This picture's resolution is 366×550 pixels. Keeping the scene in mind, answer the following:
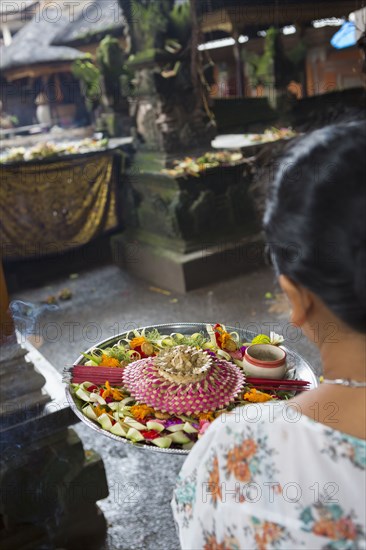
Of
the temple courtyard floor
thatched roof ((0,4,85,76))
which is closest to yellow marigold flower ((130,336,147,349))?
the temple courtyard floor

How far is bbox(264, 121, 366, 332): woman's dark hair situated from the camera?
0.77m

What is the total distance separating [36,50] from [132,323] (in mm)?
10827

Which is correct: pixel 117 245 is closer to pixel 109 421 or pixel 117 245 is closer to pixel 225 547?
pixel 109 421

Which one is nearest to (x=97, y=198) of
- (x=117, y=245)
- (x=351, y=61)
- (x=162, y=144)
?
(x=117, y=245)

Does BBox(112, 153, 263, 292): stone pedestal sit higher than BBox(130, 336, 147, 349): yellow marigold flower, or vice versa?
BBox(130, 336, 147, 349): yellow marigold flower

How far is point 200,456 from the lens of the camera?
3.03ft

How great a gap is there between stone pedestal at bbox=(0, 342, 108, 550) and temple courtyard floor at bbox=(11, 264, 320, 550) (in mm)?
204

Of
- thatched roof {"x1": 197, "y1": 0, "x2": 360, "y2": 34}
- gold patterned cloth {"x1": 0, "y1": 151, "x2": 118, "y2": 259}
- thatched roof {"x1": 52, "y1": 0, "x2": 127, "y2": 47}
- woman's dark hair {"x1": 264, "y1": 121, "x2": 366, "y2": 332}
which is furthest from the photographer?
thatched roof {"x1": 52, "y1": 0, "x2": 127, "y2": 47}

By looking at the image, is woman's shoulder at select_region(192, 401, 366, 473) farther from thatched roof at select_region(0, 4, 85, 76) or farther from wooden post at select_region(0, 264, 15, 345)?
thatched roof at select_region(0, 4, 85, 76)

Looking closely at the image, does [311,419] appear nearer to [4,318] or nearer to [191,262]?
[4,318]

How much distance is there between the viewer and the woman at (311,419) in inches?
31.0

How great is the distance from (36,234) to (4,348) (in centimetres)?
398

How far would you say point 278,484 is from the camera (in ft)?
2.77

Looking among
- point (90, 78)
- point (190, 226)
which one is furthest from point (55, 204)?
point (90, 78)
